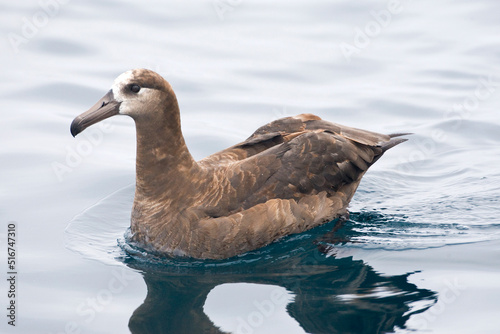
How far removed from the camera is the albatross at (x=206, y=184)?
810 centimetres

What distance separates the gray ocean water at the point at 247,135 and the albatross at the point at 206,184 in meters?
0.26

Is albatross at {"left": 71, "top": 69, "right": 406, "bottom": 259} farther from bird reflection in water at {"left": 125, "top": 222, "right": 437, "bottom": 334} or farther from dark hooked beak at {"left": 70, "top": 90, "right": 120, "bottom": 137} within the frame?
bird reflection in water at {"left": 125, "top": 222, "right": 437, "bottom": 334}

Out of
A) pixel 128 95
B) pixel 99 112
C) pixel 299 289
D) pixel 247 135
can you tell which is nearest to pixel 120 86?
pixel 128 95


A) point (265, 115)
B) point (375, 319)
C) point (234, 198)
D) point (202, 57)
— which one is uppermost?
point (202, 57)

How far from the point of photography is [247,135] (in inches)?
477

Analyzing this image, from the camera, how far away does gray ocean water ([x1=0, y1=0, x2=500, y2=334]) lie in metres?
7.39

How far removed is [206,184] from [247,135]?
3779 mm

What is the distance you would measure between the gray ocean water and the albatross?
262 mm

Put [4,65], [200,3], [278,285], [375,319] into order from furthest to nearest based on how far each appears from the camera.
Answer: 1. [200,3]
2. [4,65]
3. [278,285]
4. [375,319]

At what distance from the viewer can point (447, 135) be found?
12.4 meters

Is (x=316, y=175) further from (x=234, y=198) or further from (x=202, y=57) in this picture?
(x=202, y=57)

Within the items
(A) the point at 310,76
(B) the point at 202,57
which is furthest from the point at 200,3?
(A) the point at 310,76

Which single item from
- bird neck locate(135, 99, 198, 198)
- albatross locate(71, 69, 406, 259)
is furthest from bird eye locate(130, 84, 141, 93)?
bird neck locate(135, 99, 198, 198)

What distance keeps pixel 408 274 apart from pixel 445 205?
7.24 feet
